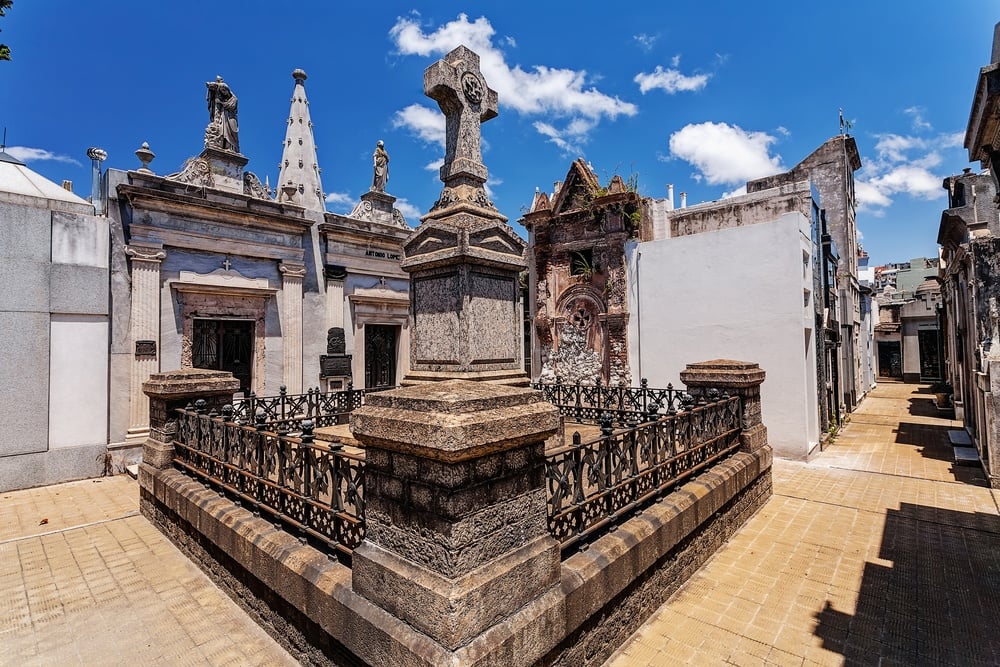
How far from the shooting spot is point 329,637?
334 centimetres

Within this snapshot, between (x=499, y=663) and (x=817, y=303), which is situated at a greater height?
(x=817, y=303)

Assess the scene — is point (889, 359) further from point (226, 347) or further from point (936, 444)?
point (226, 347)

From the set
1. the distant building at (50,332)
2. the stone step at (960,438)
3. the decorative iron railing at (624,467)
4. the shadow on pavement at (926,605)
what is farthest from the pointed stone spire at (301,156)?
the stone step at (960,438)

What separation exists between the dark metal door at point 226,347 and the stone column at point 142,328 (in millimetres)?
964

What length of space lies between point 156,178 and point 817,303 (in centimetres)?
1647

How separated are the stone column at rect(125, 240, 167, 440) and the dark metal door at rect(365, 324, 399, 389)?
5449 mm

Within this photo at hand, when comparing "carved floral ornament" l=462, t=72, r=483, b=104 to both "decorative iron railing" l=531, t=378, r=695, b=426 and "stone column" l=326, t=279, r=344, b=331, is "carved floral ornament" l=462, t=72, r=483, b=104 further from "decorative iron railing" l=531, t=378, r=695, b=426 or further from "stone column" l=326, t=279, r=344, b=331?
"stone column" l=326, t=279, r=344, b=331

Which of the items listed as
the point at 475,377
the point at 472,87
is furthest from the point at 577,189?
the point at 475,377

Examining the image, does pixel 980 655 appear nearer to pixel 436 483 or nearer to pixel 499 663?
pixel 499 663

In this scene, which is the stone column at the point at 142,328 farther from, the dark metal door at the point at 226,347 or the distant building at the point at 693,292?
the distant building at the point at 693,292

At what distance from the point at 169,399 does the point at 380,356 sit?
27.3 ft

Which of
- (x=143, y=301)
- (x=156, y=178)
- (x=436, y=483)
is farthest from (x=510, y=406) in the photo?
(x=156, y=178)

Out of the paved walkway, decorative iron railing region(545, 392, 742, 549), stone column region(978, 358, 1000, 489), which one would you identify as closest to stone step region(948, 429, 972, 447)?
the paved walkway

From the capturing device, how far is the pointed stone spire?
14.0m
